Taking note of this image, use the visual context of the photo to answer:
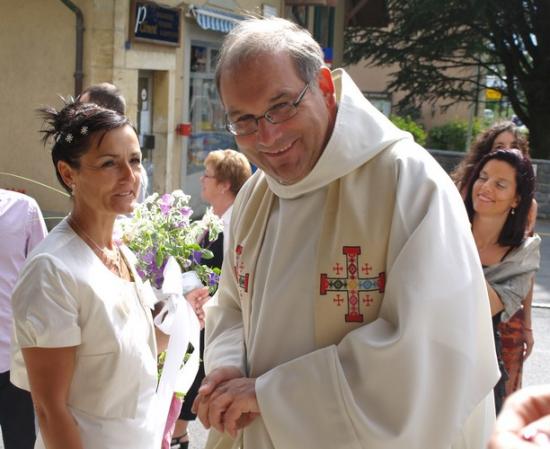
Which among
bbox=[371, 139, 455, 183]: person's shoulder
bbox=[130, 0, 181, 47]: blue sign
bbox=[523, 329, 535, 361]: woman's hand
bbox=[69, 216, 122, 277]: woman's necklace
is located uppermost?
bbox=[130, 0, 181, 47]: blue sign

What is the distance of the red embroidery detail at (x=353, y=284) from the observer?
1996 mm

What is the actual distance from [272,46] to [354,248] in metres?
0.53

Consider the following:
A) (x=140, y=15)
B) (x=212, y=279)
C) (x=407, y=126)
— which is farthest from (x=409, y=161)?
(x=407, y=126)

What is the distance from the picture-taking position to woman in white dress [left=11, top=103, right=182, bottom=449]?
7.80ft

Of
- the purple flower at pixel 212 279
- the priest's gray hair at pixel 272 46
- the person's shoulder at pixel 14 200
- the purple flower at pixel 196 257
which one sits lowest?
the purple flower at pixel 212 279

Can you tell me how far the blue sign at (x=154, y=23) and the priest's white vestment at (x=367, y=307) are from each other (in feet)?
31.1

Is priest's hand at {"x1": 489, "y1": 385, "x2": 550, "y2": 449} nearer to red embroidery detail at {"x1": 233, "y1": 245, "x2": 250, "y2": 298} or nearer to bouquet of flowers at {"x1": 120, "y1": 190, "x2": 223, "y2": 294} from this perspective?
red embroidery detail at {"x1": 233, "y1": 245, "x2": 250, "y2": 298}

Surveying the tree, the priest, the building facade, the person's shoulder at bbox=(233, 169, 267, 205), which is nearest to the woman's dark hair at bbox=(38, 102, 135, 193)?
the person's shoulder at bbox=(233, 169, 267, 205)

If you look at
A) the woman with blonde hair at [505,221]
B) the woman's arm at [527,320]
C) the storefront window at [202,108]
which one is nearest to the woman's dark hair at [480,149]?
the woman with blonde hair at [505,221]

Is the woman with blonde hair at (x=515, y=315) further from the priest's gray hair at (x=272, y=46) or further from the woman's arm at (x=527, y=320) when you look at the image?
the priest's gray hair at (x=272, y=46)

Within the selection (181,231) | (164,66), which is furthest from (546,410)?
(164,66)

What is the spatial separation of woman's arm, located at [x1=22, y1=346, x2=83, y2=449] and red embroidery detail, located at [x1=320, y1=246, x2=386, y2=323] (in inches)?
33.8

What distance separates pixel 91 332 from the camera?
2.44m

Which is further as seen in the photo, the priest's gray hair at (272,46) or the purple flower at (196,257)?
the purple flower at (196,257)
